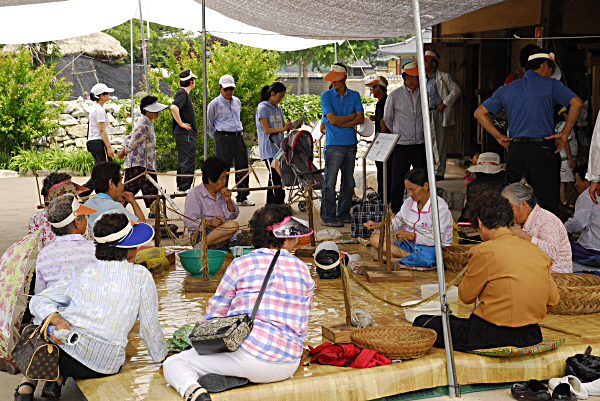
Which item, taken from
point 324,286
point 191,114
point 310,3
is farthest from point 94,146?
point 324,286

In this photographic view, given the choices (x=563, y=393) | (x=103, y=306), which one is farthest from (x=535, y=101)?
(x=103, y=306)

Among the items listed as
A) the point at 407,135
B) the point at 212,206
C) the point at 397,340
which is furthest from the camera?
the point at 407,135

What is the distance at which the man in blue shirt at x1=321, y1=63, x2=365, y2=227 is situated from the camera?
7.75 m

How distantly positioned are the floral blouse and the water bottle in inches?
182

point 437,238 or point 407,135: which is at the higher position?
point 407,135

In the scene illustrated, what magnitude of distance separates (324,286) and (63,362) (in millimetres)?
2288

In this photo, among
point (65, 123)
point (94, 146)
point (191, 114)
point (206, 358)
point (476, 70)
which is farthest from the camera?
point (65, 123)

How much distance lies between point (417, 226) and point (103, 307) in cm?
290

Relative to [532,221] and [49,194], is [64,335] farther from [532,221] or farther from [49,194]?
[532,221]

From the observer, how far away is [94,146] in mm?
8961

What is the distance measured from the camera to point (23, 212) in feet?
30.3

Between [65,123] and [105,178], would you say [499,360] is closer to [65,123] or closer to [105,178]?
[105,178]

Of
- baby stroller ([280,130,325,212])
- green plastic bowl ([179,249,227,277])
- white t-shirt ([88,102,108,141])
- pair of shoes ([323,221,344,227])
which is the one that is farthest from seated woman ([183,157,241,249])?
white t-shirt ([88,102,108,141])

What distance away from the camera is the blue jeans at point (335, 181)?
7.75 metres
